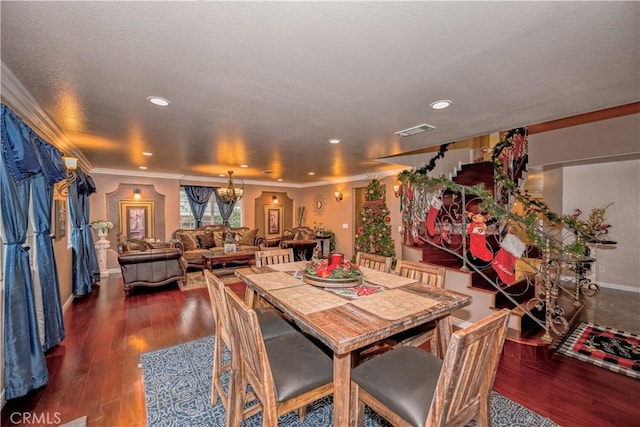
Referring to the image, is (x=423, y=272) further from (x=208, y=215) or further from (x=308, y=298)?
(x=208, y=215)

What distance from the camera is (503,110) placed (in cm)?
243

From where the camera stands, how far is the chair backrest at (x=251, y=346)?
1.29 m

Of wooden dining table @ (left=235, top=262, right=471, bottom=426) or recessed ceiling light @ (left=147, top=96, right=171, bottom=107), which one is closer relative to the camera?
wooden dining table @ (left=235, top=262, right=471, bottom=426)

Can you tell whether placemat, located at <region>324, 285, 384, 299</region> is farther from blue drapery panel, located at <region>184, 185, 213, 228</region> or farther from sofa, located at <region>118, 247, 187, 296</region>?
blue drapery panel, located at <region>184, 185, 213, 228</region>

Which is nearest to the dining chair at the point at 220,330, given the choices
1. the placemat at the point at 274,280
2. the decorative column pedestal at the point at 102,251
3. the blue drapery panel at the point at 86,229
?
the placemat at the point at 274,280

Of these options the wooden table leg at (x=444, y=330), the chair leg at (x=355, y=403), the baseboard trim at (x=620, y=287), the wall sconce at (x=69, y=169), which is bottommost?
the baseboard trim at (x=620, y=287)

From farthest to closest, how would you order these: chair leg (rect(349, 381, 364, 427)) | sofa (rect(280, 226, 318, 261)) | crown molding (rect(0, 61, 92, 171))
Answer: sofa (rect(280, 226, 318, 261)), crown molding (rect(0, 61, 92, 171)), chair leg (rect(349, 381, 364, 427))

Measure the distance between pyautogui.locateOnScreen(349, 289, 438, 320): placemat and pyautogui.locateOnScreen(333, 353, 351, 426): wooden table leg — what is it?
33 centimetres

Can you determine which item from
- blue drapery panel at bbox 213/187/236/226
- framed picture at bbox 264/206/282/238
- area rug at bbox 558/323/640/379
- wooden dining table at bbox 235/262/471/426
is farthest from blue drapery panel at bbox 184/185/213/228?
area rug at bbox 558/323/640/379

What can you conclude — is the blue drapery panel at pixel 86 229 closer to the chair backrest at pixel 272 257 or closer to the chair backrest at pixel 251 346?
the chair backrest at pixel 272 257

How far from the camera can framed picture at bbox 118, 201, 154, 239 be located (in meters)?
6.54

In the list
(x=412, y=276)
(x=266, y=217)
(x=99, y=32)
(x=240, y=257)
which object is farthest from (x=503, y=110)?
(x=266, y=217)

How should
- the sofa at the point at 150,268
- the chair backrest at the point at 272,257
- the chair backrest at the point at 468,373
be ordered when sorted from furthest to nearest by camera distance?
1. the sofa at the point at 150,268
2. the chair backrest at the point at 272,257
3. the chair backrest at the point at 468,373

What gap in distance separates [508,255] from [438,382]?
257 cm
